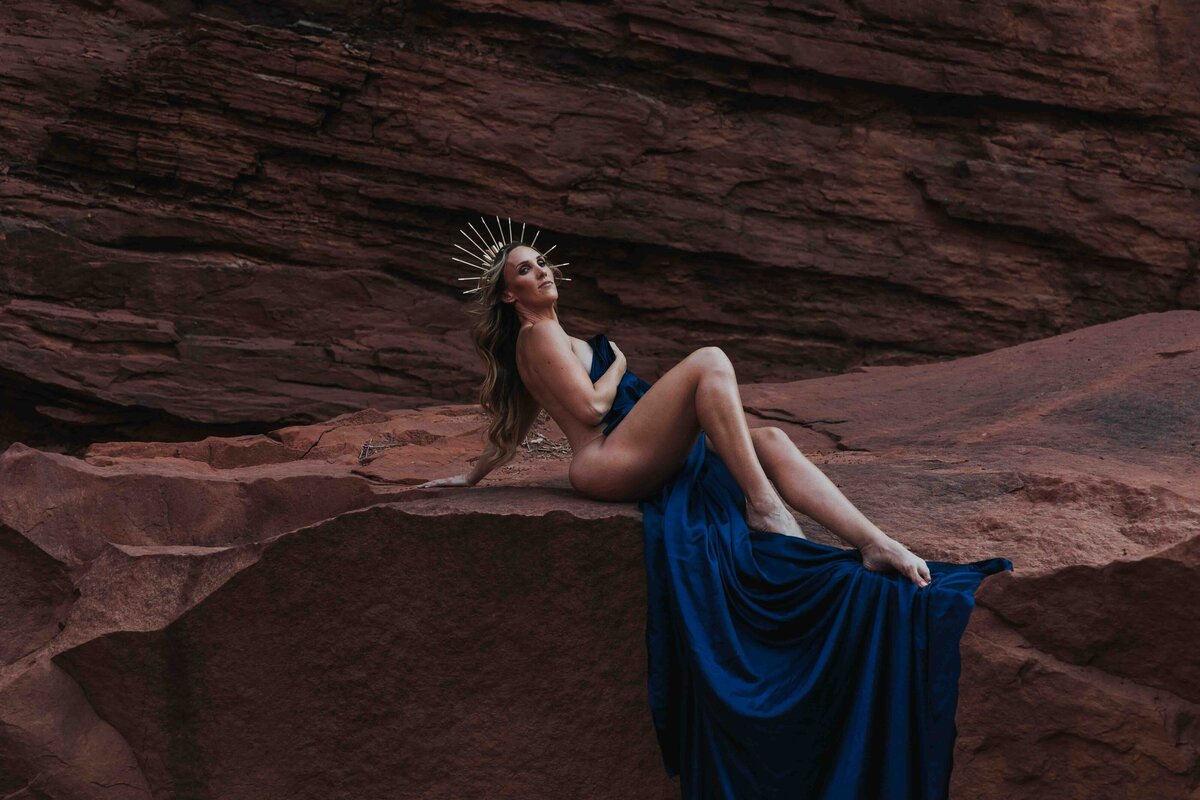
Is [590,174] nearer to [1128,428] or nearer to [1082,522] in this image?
[1128,428]

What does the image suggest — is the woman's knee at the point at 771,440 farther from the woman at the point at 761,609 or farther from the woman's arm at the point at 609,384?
the woman's arm at the point at 609,384

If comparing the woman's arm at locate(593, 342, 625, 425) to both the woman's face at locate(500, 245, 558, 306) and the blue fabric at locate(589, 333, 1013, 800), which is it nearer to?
the woman's face at locate(500, 245, 558, 306)

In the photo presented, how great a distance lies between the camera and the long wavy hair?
14.7ft

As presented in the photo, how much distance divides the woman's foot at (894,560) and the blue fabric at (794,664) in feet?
0.09

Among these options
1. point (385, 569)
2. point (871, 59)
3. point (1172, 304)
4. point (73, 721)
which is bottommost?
point (73, 721)

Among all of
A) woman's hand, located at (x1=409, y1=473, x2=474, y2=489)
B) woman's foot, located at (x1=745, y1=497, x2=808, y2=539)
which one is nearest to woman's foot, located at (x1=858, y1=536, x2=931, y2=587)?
woman's foot, located at (x1=745, y1=497, x2=808, y2=539)

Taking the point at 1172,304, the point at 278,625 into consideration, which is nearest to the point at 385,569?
the point at 278,625

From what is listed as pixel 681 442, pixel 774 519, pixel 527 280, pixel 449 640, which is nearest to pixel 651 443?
pixel 681 442

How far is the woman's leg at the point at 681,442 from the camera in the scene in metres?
3.78

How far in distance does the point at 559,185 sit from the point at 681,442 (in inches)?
176

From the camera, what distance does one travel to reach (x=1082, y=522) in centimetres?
353

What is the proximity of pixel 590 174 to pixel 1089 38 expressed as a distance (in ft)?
12.7

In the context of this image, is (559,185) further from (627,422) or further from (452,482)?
(627,422)

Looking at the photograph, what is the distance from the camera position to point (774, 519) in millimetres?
3740
